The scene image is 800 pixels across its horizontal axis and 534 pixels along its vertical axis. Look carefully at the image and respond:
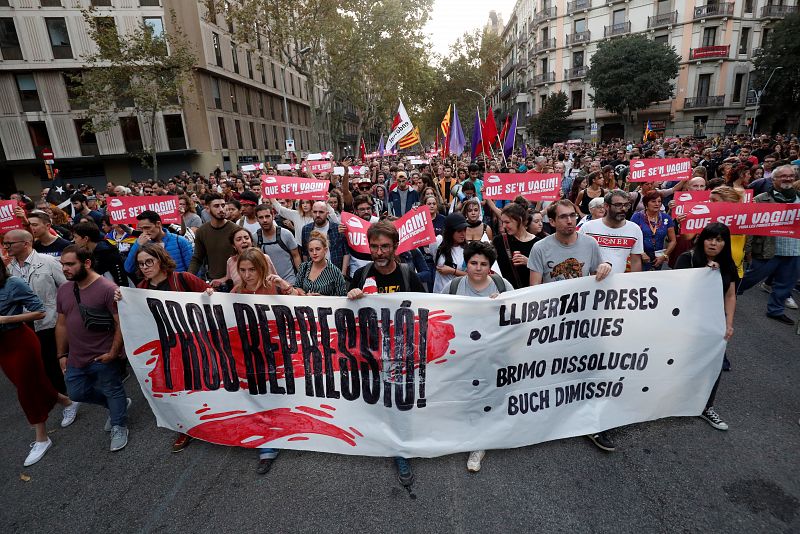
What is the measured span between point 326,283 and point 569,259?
2.13 meters

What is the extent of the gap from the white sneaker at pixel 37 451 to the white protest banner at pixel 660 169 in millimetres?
8105

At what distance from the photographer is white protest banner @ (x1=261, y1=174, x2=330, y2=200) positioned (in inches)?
250

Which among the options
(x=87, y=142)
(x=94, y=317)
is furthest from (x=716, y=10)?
(x=87, y=142)

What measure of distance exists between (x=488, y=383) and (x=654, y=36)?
5092 centimetres

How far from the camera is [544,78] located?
49562 millimetres

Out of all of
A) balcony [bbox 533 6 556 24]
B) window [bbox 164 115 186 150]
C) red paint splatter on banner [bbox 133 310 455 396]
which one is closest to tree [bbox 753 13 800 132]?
balcony [bbox 533 6 556 24]

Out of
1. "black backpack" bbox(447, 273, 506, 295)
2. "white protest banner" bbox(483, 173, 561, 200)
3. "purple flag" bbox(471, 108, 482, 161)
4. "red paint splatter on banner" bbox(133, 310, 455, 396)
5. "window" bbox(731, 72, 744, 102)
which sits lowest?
"red paint splatter on banner" bbox(133, 310, 455, 396)

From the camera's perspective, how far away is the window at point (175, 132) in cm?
2930

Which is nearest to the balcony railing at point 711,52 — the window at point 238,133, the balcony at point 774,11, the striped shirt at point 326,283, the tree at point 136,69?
the balcony at point 774,11

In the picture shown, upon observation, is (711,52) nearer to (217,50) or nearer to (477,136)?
(477,136)

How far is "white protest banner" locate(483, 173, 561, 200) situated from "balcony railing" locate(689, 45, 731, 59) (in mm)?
46013

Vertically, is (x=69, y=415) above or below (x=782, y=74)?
below

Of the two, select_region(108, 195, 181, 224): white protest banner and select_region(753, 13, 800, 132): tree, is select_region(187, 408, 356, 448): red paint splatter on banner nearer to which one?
select_region(108, 195, 181, 224): white protest banner

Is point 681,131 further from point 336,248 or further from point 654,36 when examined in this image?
point 336,248
